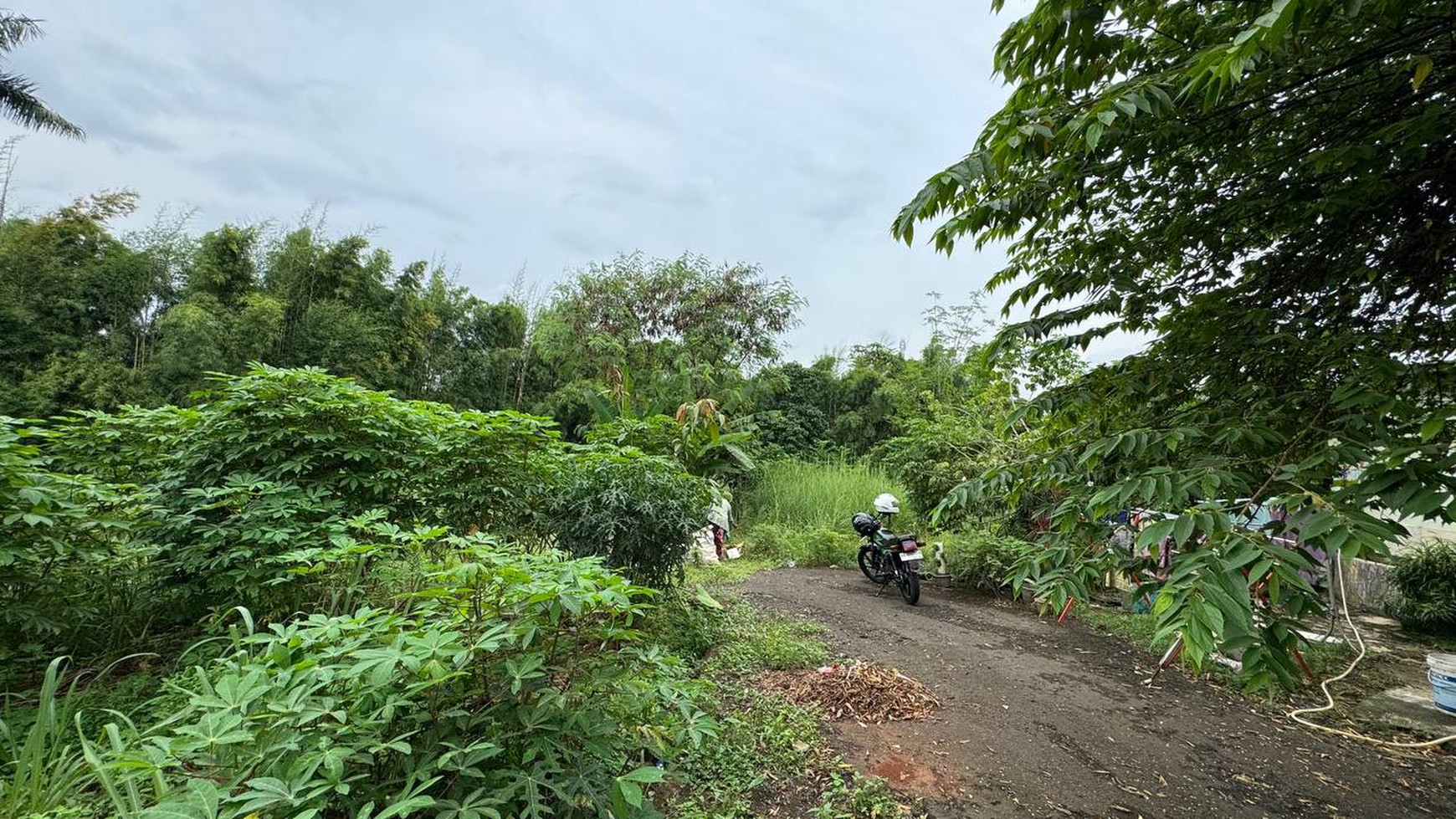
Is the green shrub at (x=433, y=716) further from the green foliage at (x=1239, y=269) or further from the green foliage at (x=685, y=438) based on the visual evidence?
the green foliage at (x=685, y=438)

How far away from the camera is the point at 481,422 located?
2.78m

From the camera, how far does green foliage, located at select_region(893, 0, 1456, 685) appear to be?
102 centimetres

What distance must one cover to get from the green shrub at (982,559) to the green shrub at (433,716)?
462cm

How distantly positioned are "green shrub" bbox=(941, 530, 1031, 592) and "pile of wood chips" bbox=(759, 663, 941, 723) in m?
→ 2.63

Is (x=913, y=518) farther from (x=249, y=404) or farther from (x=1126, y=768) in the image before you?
(x=249, y=404)

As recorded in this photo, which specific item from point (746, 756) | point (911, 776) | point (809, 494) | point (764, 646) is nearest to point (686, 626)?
point (764, 646)

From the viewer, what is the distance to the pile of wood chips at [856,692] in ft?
8.73

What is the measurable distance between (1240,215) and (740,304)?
774 cm

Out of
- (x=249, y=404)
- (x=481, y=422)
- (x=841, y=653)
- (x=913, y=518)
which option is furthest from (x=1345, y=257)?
(x=913, y=518)

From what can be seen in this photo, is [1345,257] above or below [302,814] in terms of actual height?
above

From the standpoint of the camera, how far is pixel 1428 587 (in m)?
4.50

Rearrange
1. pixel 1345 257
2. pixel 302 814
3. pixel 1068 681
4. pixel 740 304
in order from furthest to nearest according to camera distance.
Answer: pixel 740 304 < pixel 1068 681 < pixel 1345 257 < pixel 302 814

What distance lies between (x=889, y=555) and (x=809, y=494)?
3.41 m

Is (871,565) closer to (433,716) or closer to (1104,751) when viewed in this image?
(1104,751)
